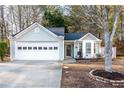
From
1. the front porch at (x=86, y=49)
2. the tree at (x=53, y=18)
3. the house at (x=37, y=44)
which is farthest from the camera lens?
the tree at (x=53, y=18)

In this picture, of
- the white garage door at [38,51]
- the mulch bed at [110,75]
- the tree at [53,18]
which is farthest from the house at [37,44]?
the mulch bed at [110,75]

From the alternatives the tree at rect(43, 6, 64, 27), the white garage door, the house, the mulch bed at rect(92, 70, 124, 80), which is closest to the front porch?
the house

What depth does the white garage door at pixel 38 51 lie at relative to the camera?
86.6 feet

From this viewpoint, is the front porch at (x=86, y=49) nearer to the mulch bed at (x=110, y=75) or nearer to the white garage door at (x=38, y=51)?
the white garage door at (x=38, y=51)

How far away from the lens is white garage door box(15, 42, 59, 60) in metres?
26.4

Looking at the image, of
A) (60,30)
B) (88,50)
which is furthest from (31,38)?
(88,50)

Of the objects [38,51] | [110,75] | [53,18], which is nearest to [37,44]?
[38,51]

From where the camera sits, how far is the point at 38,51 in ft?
86.8

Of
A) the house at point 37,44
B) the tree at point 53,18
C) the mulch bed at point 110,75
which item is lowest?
the mulch bed at point 110,75

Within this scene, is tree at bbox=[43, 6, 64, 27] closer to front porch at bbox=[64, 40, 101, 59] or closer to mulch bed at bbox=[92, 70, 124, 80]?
front porch at bbox=[64, 40, 101, 59]

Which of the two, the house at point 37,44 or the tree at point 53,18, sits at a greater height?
the tree at point 53,18
